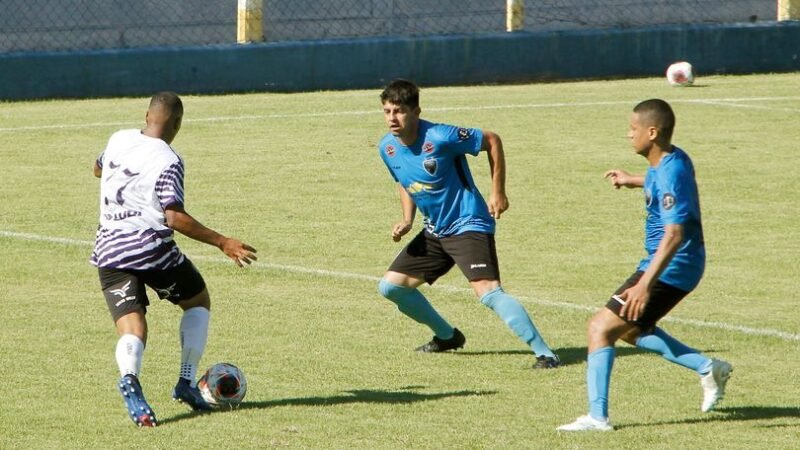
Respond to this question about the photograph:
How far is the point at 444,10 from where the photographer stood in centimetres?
2633

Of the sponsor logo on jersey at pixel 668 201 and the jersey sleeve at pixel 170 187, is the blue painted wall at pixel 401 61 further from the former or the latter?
the sponsor logo on jersey at pixel 668 201

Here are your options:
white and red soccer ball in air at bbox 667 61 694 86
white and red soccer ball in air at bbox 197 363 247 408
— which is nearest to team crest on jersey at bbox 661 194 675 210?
white and red soccer ball in air at bbox 197 363 247 408

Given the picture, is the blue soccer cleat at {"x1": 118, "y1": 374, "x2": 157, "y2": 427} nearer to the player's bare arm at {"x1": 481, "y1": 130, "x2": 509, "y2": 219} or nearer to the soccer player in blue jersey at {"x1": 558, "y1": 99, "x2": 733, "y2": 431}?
the soccer player in blue jersey at {"x1": 558, "y1": 99, "x2": 733, "y2": 431}

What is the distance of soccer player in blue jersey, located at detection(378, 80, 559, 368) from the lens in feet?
30.0

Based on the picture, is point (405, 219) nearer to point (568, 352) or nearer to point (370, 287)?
point (568, 352)

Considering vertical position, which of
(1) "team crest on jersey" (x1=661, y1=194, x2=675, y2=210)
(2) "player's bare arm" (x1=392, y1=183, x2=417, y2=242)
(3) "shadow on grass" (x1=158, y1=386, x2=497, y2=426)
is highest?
(1) "team crest on jersey" (x1=661, y1=194, x2=675, y2=210)

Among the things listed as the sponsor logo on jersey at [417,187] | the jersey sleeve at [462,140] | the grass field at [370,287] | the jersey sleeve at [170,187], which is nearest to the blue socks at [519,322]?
the grass field at [370,287]

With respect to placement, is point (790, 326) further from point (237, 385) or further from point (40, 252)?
point (40, 252)

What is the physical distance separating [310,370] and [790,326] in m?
3.32

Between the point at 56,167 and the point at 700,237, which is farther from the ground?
the point at 700,237

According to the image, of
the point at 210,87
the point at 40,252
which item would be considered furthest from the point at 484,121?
the point at 40,252

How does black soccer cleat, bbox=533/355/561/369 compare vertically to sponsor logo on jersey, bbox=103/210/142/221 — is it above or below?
below

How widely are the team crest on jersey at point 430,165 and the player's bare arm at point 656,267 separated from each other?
2.19 meters

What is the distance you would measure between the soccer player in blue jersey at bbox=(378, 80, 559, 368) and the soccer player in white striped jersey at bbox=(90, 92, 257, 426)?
5.75 ft
